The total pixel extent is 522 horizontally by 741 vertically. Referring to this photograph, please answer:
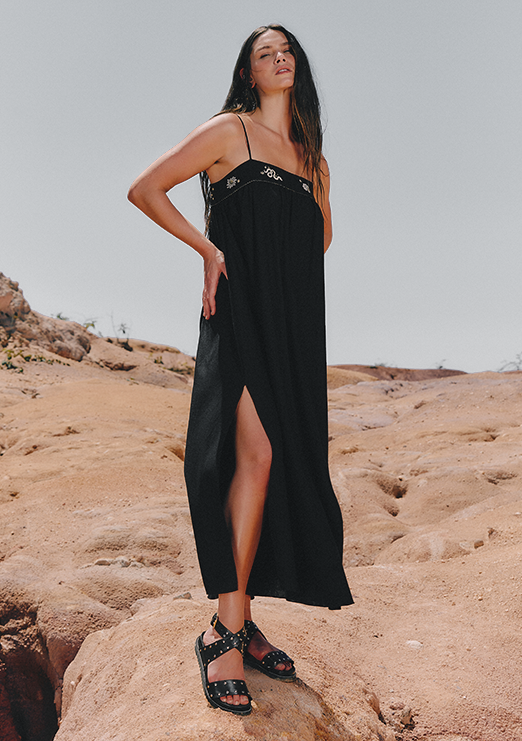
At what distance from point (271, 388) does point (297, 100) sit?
1002 mm

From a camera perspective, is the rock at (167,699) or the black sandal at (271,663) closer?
the rock at (167,699)

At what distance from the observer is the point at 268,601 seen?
2566 millimetres

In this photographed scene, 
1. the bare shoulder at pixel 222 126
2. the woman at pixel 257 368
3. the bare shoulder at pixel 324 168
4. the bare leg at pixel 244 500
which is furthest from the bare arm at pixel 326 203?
the bare leg at pixel 244 500

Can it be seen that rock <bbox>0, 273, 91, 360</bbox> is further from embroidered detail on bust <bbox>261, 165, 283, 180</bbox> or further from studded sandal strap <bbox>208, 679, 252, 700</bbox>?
studded sandal strap <bbox>208, 679, 252, 700</bbox>

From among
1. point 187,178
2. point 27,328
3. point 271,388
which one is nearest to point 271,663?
point 271,388

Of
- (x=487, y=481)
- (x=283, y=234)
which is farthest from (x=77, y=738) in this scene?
(x=487, y=481)

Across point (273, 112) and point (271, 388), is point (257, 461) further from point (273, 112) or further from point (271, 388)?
point (273, 112)

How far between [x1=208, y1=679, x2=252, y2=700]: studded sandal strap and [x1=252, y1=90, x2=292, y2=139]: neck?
1.65 m

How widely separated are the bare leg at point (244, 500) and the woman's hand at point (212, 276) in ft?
0.93

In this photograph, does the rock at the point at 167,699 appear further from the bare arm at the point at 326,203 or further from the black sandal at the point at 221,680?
the bare arm at the point at 326,203

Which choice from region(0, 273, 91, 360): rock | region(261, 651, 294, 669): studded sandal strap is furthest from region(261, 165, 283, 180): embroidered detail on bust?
region(0, 273, 91, 360): rock

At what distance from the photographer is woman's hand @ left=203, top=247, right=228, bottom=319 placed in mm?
1703

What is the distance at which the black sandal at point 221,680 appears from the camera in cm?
142

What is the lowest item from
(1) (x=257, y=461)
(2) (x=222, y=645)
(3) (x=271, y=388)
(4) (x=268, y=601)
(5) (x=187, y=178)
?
(4) (x=268, y=601)
